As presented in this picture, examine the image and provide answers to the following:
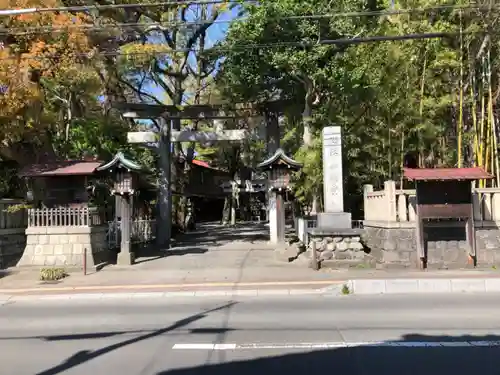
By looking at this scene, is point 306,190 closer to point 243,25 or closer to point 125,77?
point 243,25

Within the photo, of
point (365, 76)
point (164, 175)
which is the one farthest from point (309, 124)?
point (164, 175)

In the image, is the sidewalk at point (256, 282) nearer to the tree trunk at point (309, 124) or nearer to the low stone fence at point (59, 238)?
the low stone fence at point (59, 238)

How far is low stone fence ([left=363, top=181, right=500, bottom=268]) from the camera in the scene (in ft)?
46.9

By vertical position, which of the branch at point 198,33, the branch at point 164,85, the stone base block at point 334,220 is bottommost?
the stone base block at point 334,220

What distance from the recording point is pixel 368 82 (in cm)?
1841

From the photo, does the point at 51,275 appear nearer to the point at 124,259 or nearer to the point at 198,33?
the point at 124,259

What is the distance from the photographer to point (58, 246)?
16.5 m

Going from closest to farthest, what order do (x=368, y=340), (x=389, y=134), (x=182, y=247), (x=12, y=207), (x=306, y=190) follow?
(x=368, y=340) < (x=12, y=207) < (x=389, y=134) < (x=306, y=190) < (x=182, y=247)

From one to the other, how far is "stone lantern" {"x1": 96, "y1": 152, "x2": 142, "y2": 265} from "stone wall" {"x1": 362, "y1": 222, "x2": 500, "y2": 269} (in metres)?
8.72

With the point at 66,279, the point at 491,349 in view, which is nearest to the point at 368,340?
the point at 491,349

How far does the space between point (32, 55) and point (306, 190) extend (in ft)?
37.4

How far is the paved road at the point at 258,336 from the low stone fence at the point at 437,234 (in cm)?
362

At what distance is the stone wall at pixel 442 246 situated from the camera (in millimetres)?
14258

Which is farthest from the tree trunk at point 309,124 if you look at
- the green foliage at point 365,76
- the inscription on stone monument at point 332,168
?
the inscription on stone monument at point 332,168
